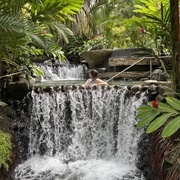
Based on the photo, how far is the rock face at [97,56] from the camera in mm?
8609

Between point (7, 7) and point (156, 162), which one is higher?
point (7, 7)

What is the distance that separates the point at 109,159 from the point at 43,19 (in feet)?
9.54

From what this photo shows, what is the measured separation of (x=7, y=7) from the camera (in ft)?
11.6

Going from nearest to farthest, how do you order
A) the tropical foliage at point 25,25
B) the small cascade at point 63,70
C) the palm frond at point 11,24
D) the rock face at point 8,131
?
the palm frond at point 11,24 < the tropical foliage at point 25,25 < the rock face at point 8,131 < the small cascade at point 63,70

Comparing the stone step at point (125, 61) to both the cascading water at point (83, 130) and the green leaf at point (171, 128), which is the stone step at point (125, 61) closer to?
the cascading water at point (83, 130)

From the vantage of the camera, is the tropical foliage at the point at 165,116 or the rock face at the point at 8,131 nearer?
the tropical foliage at the point at 165,116

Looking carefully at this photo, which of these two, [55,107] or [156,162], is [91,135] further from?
[156,162]

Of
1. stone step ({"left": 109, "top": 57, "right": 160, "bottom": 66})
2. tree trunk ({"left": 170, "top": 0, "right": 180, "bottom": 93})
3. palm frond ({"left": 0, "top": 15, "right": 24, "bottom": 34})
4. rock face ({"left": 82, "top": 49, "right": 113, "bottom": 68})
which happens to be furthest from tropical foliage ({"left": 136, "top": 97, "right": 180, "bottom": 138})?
rock face ({"left": 82, "top": 49, "right": 113, "bottom": 68})

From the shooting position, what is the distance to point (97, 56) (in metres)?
8.74

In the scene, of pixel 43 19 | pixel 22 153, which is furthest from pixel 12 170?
pixel 43 19

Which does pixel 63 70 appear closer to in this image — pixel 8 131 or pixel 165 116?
pixel 8 131

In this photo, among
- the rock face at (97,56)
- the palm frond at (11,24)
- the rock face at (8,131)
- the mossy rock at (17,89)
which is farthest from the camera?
the rock face at (97,56)

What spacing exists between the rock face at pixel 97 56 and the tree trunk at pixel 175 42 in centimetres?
585

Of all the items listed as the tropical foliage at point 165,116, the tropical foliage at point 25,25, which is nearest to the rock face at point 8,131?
the tropical foliage at point 25,25
